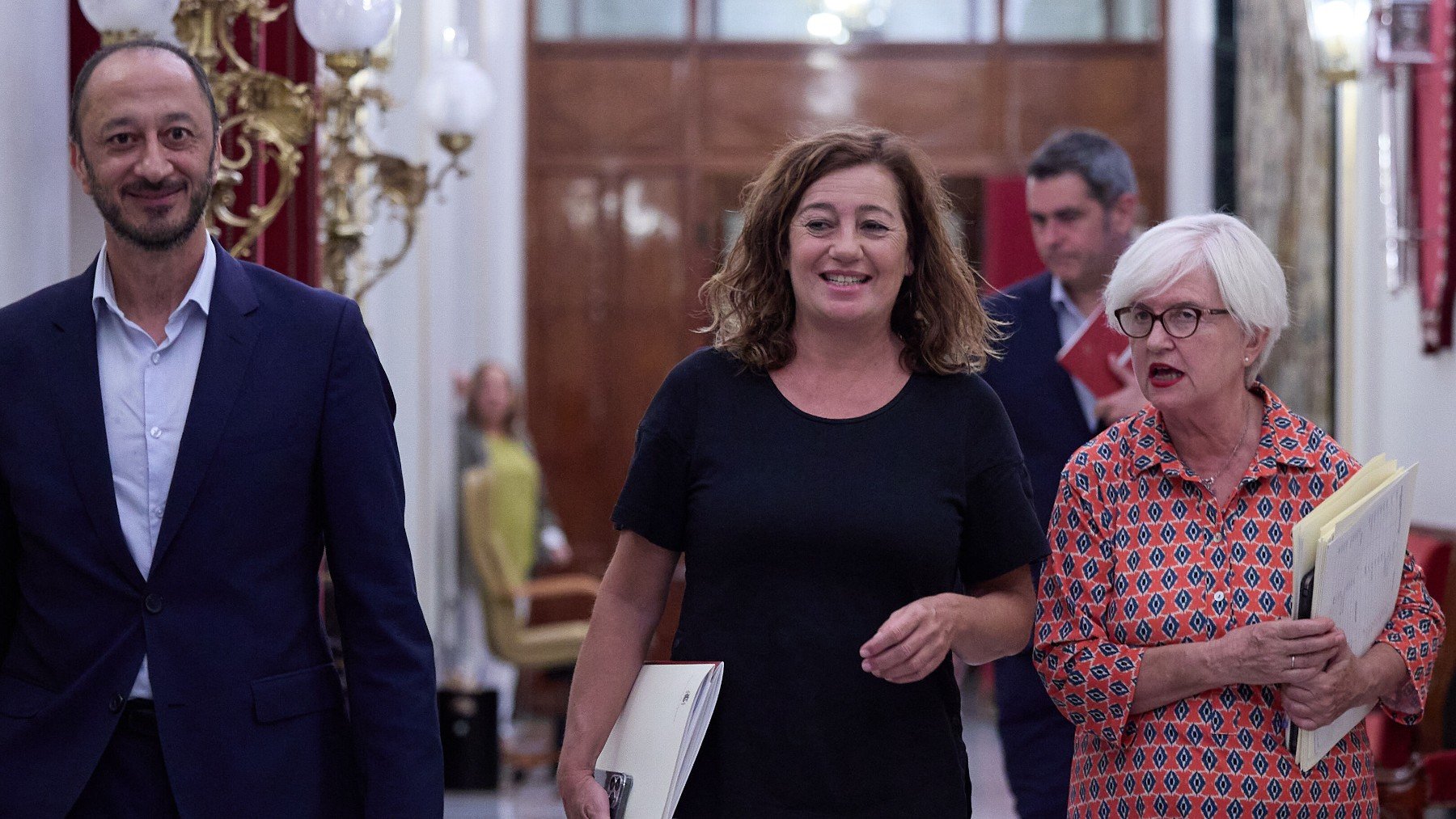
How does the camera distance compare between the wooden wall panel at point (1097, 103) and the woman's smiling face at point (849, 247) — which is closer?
the woman's smiling face at point (849, 247)

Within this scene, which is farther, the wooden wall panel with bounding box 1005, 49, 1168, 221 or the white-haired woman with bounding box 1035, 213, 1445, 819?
the wooden wall panel with bounding box 1005, 49, 1168, 221

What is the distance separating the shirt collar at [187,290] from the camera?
218cm

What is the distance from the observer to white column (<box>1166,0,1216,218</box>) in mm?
10711

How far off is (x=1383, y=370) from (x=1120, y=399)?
3.93 metres

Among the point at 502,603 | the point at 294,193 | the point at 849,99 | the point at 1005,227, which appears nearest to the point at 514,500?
the point at 502,603

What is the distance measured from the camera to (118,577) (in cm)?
208

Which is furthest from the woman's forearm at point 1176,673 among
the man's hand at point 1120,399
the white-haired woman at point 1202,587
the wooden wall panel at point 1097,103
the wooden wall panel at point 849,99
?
the wooden wall panel at point 1097,103

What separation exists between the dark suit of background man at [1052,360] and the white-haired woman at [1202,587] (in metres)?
0.65

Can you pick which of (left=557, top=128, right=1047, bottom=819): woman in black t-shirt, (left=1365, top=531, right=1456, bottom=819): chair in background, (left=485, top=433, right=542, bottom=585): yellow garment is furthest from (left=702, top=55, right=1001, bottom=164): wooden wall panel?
(left=557, top=128, right=1047, bottom=819): woman in black t-shirt

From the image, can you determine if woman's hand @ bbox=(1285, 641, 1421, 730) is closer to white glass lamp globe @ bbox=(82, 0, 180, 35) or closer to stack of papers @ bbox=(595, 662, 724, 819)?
stack of papers @ bbox=(595, 662, 724, 819)

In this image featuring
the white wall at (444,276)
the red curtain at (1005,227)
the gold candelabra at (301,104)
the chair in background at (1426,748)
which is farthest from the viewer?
the red curtain at (1005,227)

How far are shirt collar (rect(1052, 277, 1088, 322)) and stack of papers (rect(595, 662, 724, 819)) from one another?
1491 millimetres

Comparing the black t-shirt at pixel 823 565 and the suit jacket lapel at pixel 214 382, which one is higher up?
the suit jacket lapel at pixel 214 382

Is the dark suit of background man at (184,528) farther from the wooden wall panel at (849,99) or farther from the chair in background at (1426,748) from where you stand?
the wooden wall panel at (849,99)
